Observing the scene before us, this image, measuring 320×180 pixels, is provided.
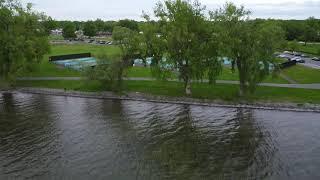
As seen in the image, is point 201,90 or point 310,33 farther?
point 310,33

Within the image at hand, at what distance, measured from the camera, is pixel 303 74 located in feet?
312

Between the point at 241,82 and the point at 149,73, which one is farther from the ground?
the point at 241,82

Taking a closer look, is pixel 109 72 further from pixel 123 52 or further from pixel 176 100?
pixel 176 100

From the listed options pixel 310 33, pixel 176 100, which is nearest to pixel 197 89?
pixel 176 100

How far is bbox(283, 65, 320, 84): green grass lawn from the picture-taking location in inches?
3438

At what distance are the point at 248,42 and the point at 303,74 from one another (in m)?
28.1

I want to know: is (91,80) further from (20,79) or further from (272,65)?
(272,65)

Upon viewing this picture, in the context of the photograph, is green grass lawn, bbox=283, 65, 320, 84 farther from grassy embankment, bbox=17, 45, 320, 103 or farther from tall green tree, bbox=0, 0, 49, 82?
tall green tree, bbox=0, 0, 49, 82

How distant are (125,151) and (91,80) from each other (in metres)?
34.5

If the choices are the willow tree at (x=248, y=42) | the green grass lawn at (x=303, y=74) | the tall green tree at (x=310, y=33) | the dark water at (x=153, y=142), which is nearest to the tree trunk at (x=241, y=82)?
the willow tree at (x=248, y=42)

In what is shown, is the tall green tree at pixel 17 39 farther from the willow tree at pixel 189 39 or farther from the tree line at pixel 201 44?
the willow tree at pixel 189 39

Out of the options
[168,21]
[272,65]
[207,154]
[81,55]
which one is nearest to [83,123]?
[207,154]

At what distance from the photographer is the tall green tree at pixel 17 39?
8688cm

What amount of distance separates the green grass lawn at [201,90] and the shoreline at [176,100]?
1.62m
